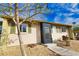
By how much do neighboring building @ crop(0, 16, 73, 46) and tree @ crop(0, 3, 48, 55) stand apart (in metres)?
0.08

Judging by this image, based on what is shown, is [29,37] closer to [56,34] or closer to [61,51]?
[56,34]

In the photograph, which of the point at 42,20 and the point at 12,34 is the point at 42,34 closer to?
the point at 42,20

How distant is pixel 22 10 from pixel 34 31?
431mm

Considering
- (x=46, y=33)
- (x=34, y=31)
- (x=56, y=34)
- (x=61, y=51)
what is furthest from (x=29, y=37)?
(x=61, y=51)

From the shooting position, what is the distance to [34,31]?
259cm

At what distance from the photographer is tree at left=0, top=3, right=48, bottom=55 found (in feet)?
8.43

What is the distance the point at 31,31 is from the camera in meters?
2.58

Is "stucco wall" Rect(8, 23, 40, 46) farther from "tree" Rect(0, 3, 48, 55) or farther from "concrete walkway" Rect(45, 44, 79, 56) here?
"concrete walkway" Rect(45, 44, 79, 56)

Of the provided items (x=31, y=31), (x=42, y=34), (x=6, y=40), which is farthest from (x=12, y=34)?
(x=42, y=34)

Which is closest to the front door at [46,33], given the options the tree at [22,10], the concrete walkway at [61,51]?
the concrete walkway at [61,51]

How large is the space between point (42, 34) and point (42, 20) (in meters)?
0.25

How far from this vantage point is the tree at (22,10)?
257 centimetres

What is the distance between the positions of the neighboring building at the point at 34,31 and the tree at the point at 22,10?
78mm

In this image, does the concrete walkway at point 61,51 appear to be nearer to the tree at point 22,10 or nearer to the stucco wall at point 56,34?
the stucco wall at point 56,34
